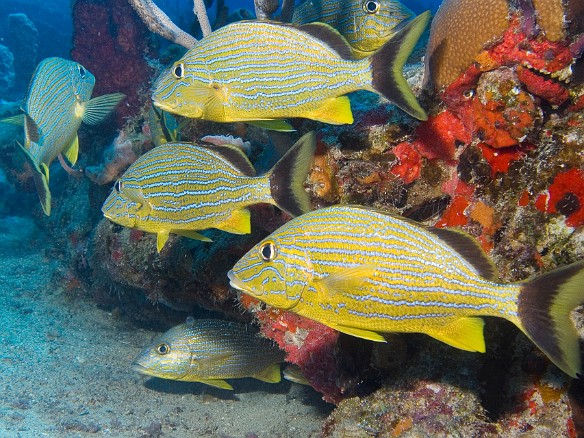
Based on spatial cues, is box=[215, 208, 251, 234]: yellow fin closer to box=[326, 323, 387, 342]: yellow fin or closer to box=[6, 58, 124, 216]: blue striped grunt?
box=[326, 323, 387, 342]: yellow fin

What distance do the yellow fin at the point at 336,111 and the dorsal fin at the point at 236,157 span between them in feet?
2.09

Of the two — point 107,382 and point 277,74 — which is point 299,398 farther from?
point 277,74

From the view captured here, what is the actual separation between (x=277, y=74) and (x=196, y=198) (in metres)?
1.08

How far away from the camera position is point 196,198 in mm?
3082

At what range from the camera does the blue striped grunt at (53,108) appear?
3.87m

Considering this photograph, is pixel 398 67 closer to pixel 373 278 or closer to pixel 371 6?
pixel 373 278

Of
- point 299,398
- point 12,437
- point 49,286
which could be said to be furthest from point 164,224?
point 49,286

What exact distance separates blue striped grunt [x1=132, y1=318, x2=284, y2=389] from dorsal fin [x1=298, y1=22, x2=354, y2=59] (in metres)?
3.28

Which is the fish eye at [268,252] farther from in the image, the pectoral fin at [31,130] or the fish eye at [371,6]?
the pectoral fin at [31,130]

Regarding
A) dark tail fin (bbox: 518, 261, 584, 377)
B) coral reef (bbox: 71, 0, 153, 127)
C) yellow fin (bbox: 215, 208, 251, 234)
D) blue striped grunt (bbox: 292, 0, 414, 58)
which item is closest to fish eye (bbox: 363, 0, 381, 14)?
blue striped grunt (bbox: 292, 0, 414, 58)

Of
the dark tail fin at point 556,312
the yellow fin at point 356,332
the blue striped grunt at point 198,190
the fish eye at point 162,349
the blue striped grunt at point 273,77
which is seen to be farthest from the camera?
the fish eye at point 162,349

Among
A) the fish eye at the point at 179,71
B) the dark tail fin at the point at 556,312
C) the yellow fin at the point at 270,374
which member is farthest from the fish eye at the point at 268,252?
the yellow fin at the point at 270,374

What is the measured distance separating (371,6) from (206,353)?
3962mm

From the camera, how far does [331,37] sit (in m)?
2.59
